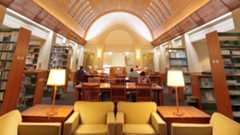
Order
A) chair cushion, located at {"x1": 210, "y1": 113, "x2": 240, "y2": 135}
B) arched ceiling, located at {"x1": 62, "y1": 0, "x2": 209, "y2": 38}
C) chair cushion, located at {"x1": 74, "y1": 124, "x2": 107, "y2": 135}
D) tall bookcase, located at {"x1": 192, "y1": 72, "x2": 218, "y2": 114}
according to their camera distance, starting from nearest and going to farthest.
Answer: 1. chair cushion, located at {"x1": 210, "y1": 113, "x2": 240, "y2": 135}
2. chair cushion, located at {"x1": 74, "y1": 124, "x2": 107, "y2": 135}
3. tall bookcase, located at {"x1": 192, "y1": 72, "x2": 218, "y2": 114}
4. arched ceiling, located at {"x1": 62, "y1": 0, "x2": 209, "y2": 38}

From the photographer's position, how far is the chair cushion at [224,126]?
1.56 metres

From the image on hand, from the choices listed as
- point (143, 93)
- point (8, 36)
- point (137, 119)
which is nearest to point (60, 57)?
point (8, 36)

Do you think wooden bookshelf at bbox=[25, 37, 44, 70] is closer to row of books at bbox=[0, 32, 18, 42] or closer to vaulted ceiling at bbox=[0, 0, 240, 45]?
vaulted ceiling at bbox=[0, 0, 240, 45]

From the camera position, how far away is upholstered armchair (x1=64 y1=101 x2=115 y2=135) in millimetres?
2193

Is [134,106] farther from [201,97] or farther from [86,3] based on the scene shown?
[86,3]

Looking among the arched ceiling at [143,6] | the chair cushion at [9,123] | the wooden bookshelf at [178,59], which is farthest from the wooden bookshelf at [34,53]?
the wooden bookshelf at [178,59]

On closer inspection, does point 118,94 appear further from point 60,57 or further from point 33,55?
point 33,55

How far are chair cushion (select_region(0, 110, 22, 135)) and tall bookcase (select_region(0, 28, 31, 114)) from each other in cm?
171

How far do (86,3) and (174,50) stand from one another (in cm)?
576

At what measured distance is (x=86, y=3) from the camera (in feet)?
28.3

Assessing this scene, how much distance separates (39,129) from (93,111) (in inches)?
34.9

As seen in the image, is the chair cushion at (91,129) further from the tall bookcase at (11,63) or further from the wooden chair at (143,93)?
the tall bookcase at (11,63)

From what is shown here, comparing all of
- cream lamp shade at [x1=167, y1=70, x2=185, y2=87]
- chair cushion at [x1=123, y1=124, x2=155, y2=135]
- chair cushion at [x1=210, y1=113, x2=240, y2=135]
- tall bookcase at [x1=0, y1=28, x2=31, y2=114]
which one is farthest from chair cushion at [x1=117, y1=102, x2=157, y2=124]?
tall bookcase at [x1=0, y1=28, x2=31, y2=114]

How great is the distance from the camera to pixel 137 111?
265 cm
